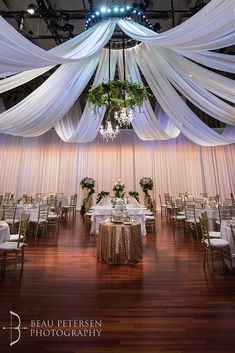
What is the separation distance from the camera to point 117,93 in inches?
194

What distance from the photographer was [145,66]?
5457 millimetres

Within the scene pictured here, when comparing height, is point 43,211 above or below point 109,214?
above

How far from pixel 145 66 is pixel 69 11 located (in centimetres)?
261

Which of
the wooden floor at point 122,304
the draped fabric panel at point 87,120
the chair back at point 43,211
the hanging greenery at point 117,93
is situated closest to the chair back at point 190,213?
the wooden floor at point 122,304

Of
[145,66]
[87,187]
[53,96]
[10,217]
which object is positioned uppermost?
[145,66]

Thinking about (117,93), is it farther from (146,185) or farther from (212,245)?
(146,185)

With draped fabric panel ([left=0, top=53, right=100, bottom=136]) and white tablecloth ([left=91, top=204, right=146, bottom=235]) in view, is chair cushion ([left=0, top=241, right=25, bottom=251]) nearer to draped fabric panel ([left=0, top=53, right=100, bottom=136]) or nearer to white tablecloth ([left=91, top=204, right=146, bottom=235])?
white tablecloth ([left=91, top=204, right=146, bottom=235])

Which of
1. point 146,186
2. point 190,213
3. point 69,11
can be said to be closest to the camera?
point 69,11

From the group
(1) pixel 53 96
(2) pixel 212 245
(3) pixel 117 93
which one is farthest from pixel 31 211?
(2) pixel 212 245

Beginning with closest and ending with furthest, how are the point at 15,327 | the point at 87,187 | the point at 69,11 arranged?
the point at 15,327 → the point at 69,11 → the point at 87,187

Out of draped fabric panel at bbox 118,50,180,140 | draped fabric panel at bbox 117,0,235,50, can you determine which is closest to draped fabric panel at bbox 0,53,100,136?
draped fabric panel at bbox 118,50,180,140

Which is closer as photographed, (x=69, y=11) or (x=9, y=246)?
(x=9, y=246)

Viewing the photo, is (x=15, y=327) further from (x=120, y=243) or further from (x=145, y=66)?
(x=145, y=66)

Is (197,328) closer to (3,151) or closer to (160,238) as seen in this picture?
(160,238)
